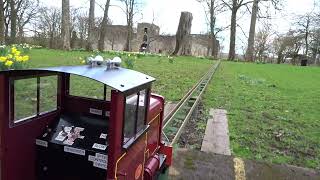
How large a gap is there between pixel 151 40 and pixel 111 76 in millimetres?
54751

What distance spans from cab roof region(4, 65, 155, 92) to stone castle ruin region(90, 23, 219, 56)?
164 feet

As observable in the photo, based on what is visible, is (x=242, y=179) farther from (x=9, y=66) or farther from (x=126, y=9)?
(x=126, y=9)

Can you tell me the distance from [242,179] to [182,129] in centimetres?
217

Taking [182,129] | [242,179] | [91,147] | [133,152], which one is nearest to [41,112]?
[91,147]

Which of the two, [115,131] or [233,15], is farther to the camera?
[233,15]

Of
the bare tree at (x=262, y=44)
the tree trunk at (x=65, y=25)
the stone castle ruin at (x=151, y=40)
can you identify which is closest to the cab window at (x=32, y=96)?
the tree trunk at (x=65, y=25)

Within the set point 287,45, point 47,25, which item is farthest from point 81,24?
point 287,45

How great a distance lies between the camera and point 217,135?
668cm

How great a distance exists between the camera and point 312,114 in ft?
30.5

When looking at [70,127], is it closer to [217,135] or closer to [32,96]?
[32,96]

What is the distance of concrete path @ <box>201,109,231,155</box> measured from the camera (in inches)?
232

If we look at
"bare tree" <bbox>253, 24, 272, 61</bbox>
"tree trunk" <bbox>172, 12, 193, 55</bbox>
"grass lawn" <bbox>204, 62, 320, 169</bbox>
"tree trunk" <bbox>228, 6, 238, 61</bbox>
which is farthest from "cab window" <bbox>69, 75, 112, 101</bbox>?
"bare tree" <bbox>253, 24, 272, 61</bbox>

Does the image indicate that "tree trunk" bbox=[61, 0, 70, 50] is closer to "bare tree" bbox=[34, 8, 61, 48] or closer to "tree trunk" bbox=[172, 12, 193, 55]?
"tree trunk" bbox=[172, 12, 193, 55]

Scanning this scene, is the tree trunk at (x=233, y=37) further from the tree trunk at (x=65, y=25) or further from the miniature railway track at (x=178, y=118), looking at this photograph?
the miniature railway track at (x=178, y=118)
